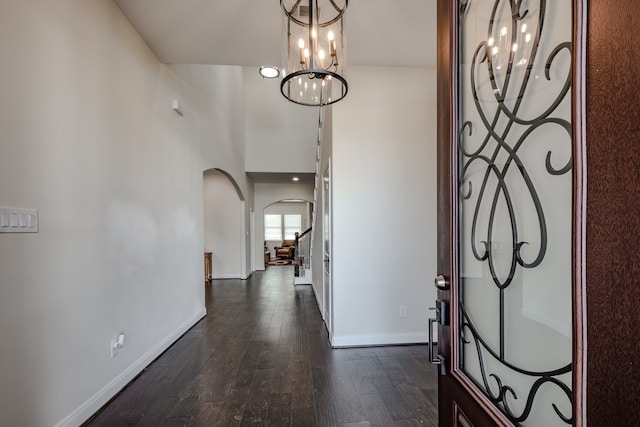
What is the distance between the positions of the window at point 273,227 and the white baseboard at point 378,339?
34.5ft

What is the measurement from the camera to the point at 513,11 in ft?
2.59

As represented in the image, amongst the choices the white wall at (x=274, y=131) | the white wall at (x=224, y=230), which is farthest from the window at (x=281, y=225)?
the white wall at (x=274, y=131)

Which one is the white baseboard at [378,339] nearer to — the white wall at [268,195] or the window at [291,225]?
the white wall at [268,195]

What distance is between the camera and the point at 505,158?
82 cm

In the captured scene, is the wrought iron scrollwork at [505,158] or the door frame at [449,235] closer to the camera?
the wrought iron scrollwork at [505,158]

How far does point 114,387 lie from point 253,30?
2.96m

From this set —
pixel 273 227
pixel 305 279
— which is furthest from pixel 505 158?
pixel 273 227

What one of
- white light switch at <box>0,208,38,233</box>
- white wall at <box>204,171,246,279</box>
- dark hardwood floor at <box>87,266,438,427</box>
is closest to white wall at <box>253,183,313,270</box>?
white wall at <box>204,171,246,279</box>

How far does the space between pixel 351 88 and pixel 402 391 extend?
9.17ft

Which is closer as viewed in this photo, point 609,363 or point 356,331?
point 609,363

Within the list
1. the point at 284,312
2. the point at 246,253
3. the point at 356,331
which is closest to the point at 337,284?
the point at 356,331

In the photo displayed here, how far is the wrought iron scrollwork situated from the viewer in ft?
2.27

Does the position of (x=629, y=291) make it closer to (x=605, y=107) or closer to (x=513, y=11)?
(x=605, y=107)

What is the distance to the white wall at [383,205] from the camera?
3.22 metres
